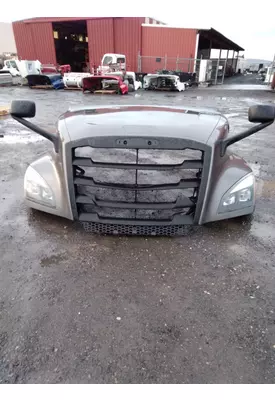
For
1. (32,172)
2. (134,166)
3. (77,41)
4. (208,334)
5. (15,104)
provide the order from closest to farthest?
(208,334), (134,166), (15,104), (32,172), (77,41)

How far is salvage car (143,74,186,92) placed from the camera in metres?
17.3

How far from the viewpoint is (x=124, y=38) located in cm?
2230

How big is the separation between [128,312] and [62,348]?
1.51 ft

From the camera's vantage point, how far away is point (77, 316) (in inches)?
72.8

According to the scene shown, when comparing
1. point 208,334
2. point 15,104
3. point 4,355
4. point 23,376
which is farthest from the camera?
point 15,104

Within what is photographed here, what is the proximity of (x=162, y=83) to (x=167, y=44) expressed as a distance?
6072 millimetres

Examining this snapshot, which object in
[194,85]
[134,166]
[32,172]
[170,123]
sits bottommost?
[194,85]

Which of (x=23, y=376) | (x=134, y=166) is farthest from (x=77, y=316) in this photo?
(x=134, y=166)

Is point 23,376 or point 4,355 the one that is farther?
point 4,355

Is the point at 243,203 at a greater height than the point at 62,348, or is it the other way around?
the point at 243,203

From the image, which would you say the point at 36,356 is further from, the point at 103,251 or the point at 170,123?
the point at 170,123

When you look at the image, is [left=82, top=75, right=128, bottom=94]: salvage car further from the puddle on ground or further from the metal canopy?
the puddle on ground

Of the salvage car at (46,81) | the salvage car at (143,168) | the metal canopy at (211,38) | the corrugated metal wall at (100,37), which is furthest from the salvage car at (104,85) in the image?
the salvage car at (143,168)

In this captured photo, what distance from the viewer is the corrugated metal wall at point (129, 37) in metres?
21.7
